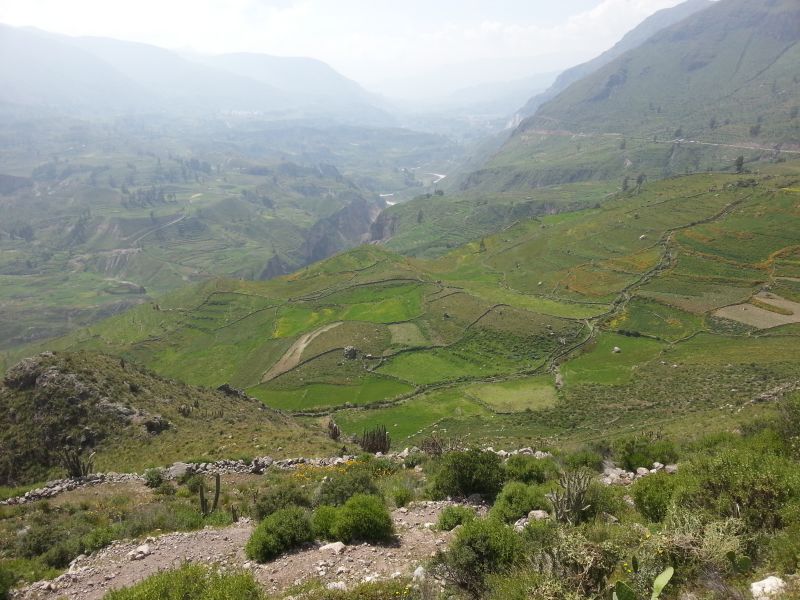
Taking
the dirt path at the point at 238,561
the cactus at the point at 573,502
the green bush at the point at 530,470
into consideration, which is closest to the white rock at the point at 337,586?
the dirt path at the point at 238,561

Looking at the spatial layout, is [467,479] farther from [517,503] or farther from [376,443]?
[376,443]

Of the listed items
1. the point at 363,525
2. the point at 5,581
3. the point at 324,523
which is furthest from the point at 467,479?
the point at 5,581

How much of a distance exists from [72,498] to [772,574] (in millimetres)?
25929

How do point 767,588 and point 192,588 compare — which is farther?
point 192,588

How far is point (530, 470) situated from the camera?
19344mm

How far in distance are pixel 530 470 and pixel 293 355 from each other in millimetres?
62962

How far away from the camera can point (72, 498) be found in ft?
69.7

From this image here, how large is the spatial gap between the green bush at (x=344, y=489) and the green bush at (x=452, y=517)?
120 inches

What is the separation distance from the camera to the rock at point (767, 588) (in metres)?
7.20

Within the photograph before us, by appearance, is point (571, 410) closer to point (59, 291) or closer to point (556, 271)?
point (556, 271)

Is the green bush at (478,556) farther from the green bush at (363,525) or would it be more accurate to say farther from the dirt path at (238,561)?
the green bush at (363,525)

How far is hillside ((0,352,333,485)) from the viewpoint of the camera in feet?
97.5

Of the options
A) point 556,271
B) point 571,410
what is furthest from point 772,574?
point 556,271

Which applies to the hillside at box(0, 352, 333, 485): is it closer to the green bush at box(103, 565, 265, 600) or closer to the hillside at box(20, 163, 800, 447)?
the green bush at box(103, 565, 265, 600)
